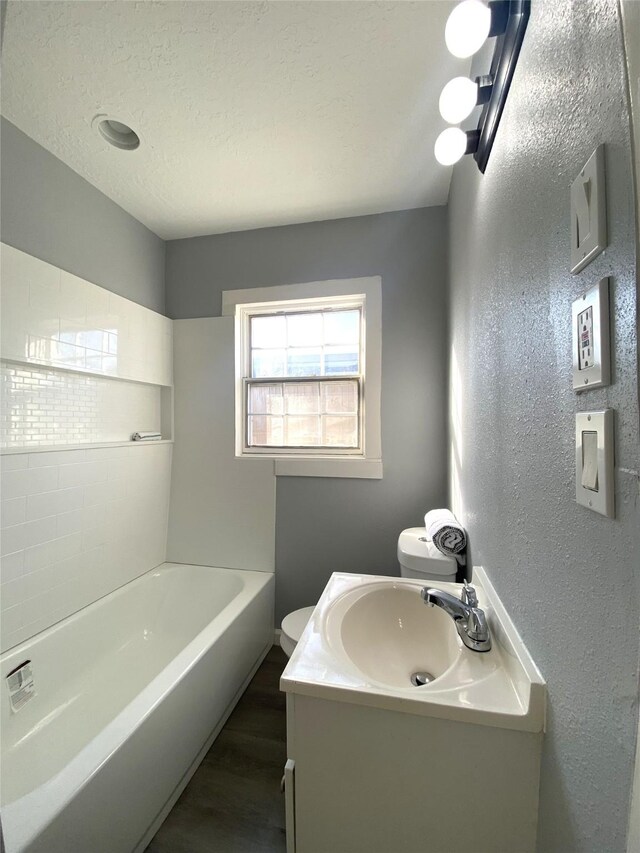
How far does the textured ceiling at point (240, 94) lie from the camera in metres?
1.13

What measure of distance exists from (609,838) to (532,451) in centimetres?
51

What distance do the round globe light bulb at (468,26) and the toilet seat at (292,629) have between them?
2005 mm

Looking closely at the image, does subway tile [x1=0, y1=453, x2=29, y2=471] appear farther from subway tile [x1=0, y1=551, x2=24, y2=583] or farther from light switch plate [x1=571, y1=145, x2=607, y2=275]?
light switch plate [x1=571, y1=145, x2=607, y2=275]

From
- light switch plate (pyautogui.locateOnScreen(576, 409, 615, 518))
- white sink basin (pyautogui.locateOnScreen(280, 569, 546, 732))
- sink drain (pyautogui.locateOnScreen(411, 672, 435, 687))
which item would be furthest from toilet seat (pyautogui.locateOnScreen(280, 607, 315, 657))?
light switch plate (pyautogui.locateOnScreen(576, 409, 615, 518))

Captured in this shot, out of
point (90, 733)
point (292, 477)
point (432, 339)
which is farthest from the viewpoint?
point (292, 477)

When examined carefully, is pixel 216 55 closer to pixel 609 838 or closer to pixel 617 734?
pixel 617 734

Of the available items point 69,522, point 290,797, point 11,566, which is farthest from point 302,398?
point 290,797

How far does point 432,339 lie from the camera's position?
2.08 meters

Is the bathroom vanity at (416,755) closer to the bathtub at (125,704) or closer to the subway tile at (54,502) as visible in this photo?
the bathtub at (125,704)

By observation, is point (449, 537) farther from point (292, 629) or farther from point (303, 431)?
point (303, 431)

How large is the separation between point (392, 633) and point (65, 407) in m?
1.74

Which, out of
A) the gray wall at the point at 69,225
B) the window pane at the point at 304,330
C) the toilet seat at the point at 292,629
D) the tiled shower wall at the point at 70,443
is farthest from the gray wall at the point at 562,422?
the gray wall at the point at 69,225

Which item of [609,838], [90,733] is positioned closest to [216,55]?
[609,838]

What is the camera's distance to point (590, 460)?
45 centimetres
